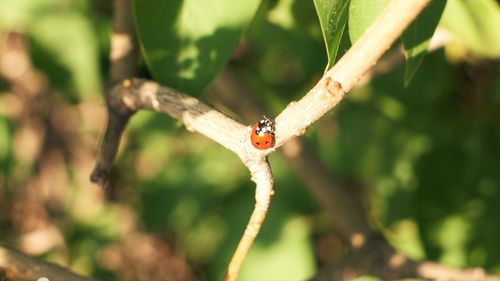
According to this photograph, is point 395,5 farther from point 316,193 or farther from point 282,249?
point 282,249

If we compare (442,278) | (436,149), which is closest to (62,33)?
(436,149)

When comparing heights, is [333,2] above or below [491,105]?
below

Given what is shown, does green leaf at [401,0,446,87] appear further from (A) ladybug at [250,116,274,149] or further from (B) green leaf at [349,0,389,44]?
(A) ladybug at [250,116,274,149]

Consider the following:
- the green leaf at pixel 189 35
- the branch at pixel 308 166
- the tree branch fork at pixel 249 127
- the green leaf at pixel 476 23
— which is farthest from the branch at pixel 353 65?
the branch at pixel 308 166

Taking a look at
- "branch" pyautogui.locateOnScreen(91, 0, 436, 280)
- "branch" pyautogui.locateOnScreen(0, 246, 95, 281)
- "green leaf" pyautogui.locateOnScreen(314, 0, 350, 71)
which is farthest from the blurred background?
"branch" pyautogui.locateOnScreen(0, 246, 95, 281)

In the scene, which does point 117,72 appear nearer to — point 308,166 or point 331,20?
point 331,20

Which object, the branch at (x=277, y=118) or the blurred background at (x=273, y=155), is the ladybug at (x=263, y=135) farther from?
the blurred background at (x=273, y=155)

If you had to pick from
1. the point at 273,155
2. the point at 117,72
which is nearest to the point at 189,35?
the point at 117,72
